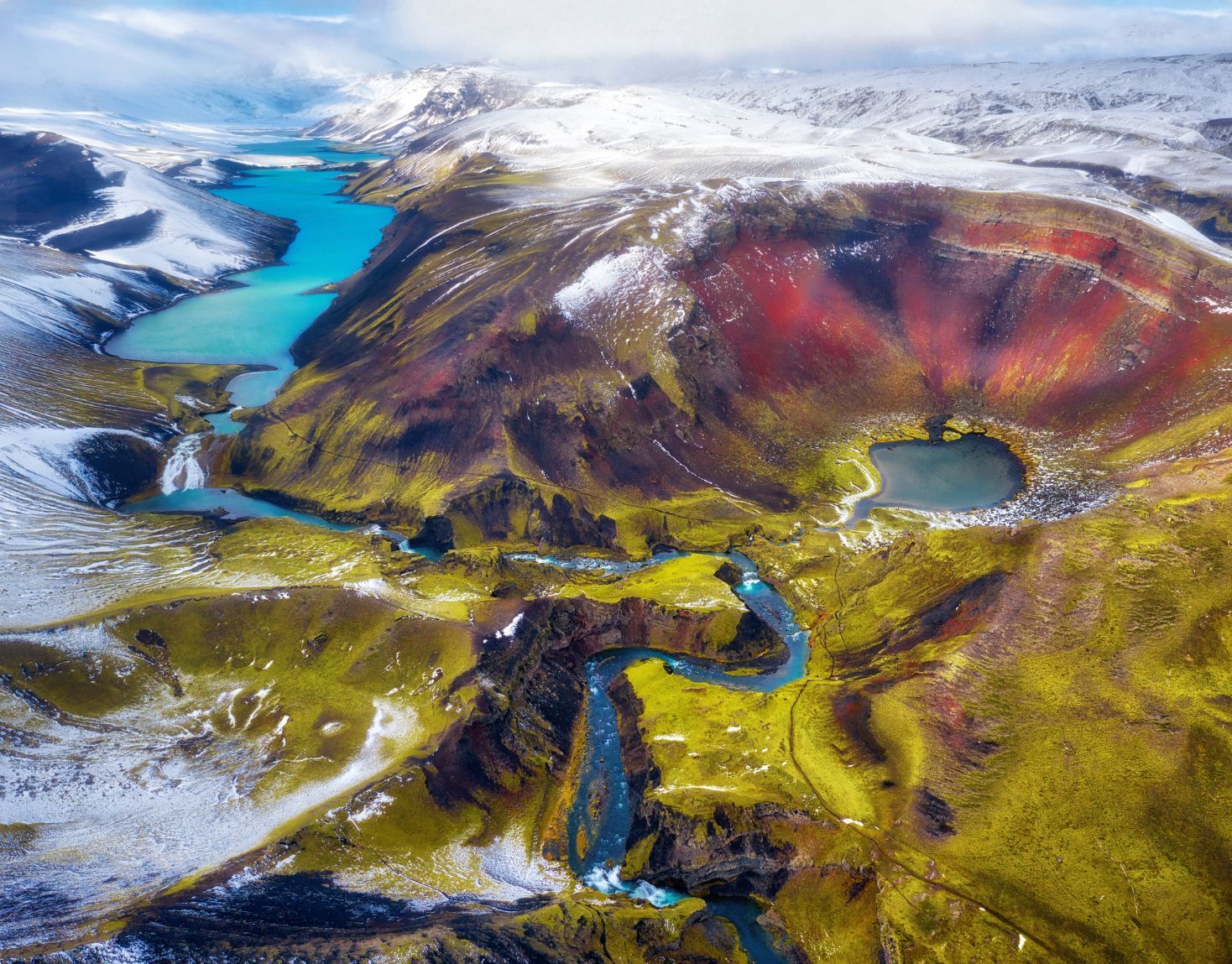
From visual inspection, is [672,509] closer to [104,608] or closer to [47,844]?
[104,608]

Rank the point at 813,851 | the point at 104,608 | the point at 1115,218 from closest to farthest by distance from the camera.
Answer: the point at 813,851 < the point at 104,608 < the point at 1115,218

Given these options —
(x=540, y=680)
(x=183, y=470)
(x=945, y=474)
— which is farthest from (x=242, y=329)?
(x=945, y=474)

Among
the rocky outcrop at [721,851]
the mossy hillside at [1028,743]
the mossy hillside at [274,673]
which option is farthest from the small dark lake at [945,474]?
the mossy hillside at [274,673]

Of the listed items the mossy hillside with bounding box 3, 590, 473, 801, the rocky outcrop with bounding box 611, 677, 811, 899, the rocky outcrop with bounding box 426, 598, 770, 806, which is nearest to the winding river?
the rocky outcrop with bounding box 611, 677, 811, 899

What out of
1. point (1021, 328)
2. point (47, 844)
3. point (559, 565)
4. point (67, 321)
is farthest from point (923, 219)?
point (67, 321)

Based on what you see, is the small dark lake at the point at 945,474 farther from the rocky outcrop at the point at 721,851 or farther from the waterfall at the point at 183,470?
the waterfall at the point at 183,470

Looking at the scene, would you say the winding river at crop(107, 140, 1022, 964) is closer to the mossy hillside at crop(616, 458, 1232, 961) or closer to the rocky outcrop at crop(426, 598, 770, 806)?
the rocky outcrop at crop(426, 598, 770, 806)
